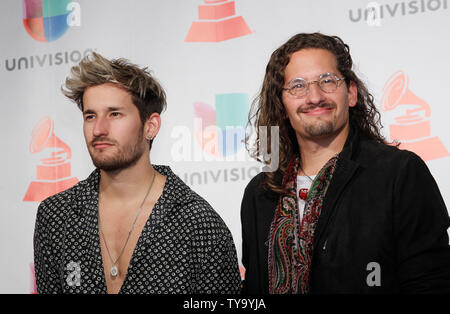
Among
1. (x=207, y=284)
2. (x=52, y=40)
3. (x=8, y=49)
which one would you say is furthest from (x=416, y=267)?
(x=8, y=49)

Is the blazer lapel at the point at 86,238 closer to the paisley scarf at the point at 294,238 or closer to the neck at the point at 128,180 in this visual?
the neck at the point at 128,180

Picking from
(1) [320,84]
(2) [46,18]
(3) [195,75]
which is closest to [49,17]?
(2) [46,18]

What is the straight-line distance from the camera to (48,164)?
342 centimetres

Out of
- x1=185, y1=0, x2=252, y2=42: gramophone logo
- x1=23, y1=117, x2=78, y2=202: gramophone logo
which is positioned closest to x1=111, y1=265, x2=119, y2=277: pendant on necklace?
x1=23, y1=117, x2=78, y2=202: gramophone logo

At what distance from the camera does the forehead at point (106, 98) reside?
2.45 metres

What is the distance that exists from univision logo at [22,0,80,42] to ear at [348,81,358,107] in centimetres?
190

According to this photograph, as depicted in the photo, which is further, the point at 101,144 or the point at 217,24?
the point at 217,24

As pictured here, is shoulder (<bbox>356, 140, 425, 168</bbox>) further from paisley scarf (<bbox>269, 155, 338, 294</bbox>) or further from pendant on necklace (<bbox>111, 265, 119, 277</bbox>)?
pendant on necklace (<bbox>111, 265, 119, 277</bbox>)

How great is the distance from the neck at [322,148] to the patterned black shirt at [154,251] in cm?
48

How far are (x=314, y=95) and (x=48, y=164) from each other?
6.24ft

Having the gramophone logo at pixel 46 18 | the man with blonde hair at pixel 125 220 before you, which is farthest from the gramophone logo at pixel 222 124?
the gramophone logo at pixel 46 18

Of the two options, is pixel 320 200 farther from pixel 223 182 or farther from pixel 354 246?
pixel 223 182

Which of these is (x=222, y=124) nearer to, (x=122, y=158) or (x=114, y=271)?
(x=122, y=158)

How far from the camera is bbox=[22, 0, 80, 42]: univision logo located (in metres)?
3.49
